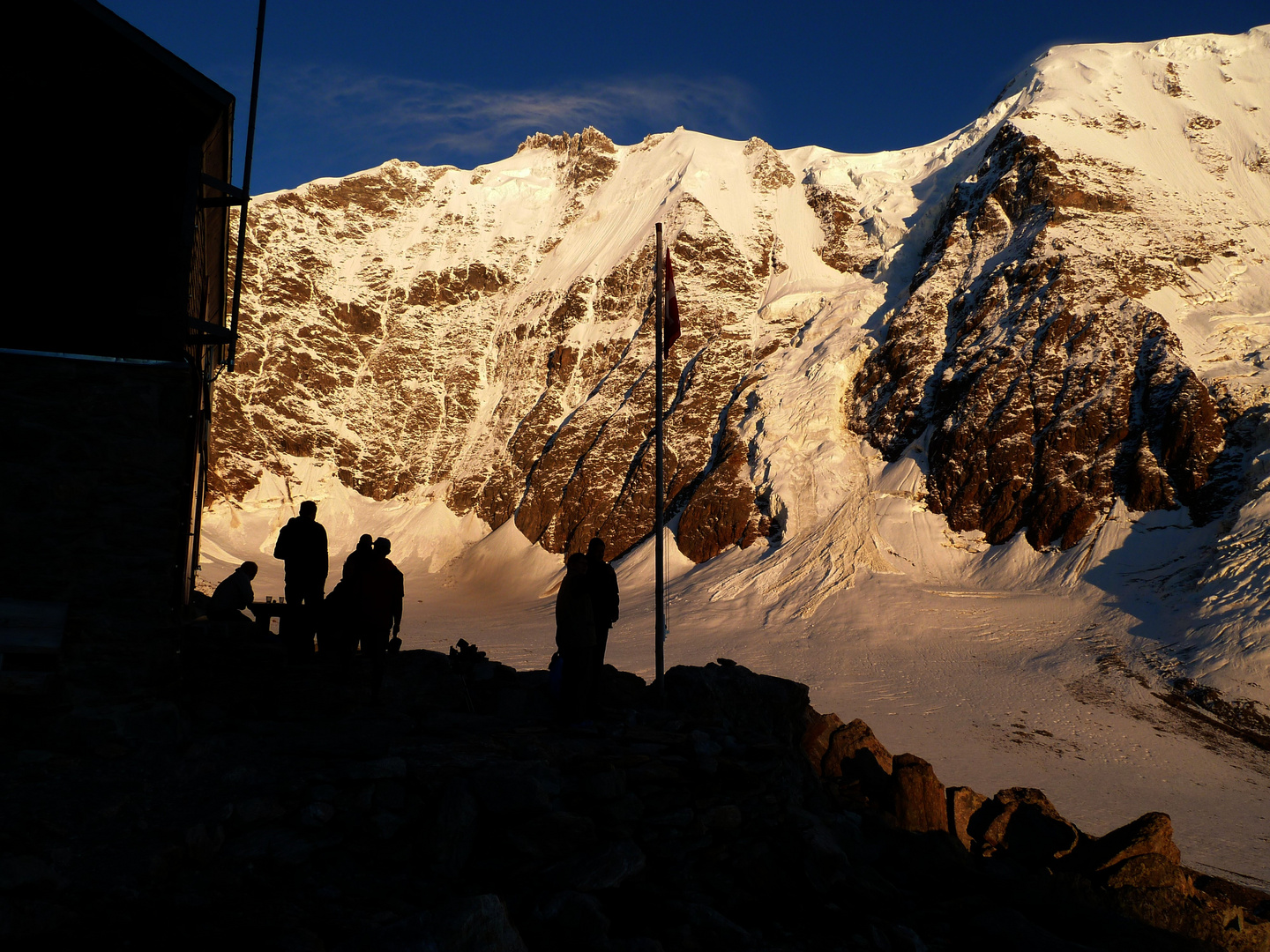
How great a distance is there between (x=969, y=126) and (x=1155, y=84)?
18.0 metres

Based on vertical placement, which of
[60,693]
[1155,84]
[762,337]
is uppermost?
[1155,84]

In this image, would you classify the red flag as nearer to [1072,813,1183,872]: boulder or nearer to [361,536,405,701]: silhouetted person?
[361,536,405,701]: silhouetted person

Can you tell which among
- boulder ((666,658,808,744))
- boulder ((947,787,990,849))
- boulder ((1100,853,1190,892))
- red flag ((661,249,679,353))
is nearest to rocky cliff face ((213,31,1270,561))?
boulder ((947,787,990,849))

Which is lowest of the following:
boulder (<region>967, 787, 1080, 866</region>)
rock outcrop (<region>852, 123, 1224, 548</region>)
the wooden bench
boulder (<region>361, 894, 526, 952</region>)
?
boulder (<region>967, 787, 1080, 866</region>)

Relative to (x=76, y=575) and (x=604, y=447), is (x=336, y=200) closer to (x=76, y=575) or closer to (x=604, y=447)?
(x=604, y=447)

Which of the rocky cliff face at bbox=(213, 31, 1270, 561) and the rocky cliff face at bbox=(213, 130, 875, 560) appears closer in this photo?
the rocky cliff face at bbox=(213, 31, 1270, 561)

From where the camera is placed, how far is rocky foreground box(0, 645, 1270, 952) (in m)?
5.88

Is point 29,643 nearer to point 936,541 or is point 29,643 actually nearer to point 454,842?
point 454,842

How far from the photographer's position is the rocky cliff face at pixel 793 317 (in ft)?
174

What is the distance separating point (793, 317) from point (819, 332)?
447 centimetres

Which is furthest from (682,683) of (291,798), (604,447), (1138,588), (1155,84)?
(1155,84)

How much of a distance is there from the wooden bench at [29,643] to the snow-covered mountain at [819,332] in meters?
39.5

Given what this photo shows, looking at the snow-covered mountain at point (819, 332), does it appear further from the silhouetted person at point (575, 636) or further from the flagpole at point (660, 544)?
the silhouetted person at point (575, 636)

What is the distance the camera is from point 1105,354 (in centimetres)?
5288
